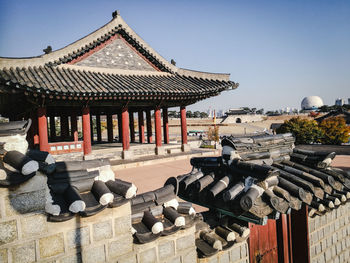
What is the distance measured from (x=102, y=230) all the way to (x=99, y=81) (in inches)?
403

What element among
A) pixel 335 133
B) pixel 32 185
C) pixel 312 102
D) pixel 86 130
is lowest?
pixel 335 133

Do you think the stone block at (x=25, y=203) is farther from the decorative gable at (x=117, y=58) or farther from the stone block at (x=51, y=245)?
the decorative gable at (x=117, y=58)

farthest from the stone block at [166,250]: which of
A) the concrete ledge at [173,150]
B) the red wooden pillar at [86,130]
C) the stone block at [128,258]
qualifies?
the concrete ledge at [173,150]

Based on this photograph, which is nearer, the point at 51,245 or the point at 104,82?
the point at 51,245

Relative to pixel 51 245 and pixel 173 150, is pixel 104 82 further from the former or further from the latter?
pixel 51 245

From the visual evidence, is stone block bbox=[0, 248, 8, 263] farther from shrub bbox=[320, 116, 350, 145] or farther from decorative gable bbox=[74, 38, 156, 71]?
shrub bbox=[320, 116, 350, 145]

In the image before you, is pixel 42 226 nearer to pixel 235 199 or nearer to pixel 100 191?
pixel 100 191

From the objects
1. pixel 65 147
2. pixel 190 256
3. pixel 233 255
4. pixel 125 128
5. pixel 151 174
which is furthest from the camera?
pixel 125 128

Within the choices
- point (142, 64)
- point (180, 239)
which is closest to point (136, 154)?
point (142, 64)

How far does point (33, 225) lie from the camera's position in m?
1.84

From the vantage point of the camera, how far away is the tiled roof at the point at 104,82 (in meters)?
9.27

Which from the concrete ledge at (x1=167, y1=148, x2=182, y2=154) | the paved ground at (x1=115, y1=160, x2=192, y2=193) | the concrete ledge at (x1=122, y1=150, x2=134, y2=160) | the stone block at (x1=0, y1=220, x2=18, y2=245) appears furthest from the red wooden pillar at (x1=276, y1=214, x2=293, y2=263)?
the concrete ledge at (x1=167, y1=148, x2=182, y2=154)

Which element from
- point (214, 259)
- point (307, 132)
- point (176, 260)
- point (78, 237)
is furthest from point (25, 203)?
point (307, 132)

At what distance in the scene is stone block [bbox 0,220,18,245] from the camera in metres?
1.73
